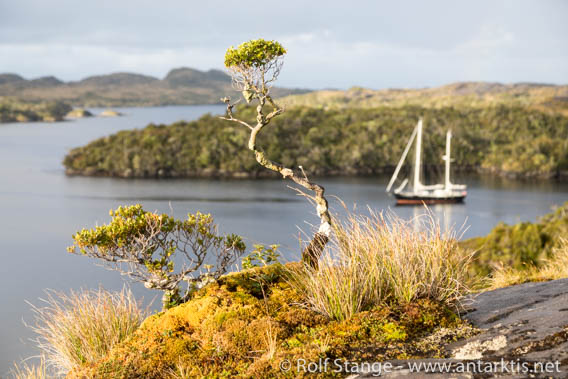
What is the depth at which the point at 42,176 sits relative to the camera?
8425cm

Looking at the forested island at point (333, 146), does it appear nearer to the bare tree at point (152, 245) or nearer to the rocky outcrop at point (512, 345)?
the bare tree at point (152, 245)

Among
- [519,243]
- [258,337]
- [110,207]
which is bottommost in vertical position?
[110,207]

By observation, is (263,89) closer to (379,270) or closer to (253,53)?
(253,53)

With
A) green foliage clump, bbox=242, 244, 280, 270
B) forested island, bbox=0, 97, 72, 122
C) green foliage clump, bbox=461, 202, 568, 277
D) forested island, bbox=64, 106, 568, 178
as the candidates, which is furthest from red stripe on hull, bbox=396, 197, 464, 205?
forested island, bbox=0, 97, 72, 122

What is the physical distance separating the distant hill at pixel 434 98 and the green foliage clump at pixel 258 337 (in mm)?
136157

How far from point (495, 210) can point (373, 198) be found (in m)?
14.3

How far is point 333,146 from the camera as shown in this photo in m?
103

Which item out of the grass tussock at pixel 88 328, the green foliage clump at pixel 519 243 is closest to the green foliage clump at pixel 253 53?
the grass tussock at pixel 88 328

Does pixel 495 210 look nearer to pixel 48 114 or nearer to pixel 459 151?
pixel 459 151

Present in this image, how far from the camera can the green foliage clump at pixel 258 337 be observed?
217 inches

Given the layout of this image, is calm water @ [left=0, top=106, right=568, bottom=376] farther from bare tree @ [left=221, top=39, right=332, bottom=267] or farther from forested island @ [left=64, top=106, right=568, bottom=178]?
bare tree @ [left=221, top=39, right=332, bottom=267]

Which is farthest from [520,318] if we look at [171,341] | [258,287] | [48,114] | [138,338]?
[48,114]

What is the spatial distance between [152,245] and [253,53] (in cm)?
287

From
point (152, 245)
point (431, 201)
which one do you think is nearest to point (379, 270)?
point (152, 245)
